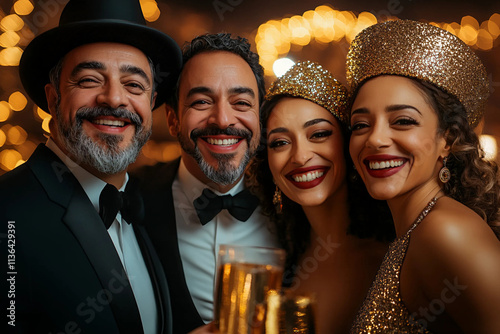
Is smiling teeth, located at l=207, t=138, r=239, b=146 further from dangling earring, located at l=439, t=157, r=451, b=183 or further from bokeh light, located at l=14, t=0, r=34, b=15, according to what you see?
bokeh light, located at l=14, t=0, r=34, b=15

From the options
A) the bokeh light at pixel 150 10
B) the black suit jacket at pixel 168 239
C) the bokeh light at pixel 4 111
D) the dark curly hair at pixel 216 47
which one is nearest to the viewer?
the black suit jacket at pixel 168 239

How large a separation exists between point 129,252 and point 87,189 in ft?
0.99

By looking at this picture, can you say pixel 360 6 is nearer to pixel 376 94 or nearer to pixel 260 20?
pixel 260 20

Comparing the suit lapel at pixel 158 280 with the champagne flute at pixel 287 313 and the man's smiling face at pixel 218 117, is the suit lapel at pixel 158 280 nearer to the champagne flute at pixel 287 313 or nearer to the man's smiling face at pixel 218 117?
the man's smiling face at pixel 218 117

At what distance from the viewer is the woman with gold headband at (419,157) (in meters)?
1.46

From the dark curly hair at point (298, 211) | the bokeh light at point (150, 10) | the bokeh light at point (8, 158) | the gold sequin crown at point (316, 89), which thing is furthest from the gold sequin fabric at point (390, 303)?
the bokeh light at point (150, 10)

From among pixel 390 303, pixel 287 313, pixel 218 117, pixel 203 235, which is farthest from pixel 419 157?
pixel 203 235

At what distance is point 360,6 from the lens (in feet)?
12.5

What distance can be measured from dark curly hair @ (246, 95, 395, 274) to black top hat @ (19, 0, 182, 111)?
22.0 inches

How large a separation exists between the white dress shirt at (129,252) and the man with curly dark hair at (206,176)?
16 centimetres

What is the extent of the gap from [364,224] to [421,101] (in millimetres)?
680

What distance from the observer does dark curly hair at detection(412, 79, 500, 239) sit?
1582 millimetres

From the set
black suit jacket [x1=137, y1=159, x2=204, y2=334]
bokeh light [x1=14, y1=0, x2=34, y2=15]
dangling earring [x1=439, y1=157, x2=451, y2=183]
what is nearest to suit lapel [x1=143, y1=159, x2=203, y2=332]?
black suit jacket [x1=137, y1=159, x2=204, y2=334]

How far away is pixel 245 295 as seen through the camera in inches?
44.0
